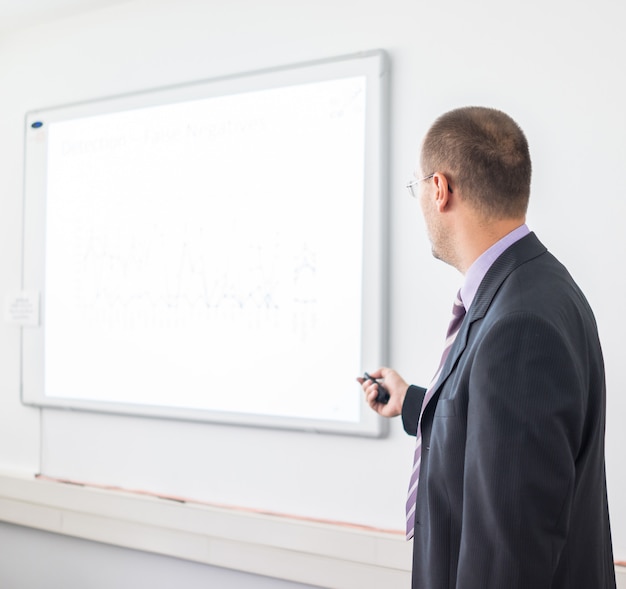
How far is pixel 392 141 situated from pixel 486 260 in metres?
0.83

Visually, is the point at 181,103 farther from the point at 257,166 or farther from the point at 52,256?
the point at 52,256

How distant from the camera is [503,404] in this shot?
2.98 feet

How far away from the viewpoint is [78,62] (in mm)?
2381

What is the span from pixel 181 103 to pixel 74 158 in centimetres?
51

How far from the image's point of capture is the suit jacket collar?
1.04 meters

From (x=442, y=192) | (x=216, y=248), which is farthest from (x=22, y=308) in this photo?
(x=442, y=192)

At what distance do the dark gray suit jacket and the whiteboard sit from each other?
0.79 meters

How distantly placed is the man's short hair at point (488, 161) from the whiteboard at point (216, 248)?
72cm

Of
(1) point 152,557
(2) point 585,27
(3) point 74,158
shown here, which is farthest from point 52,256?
(2) point 585,27

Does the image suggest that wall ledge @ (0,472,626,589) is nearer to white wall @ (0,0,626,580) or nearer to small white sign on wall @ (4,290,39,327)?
white wall @ (0,0,626,580)

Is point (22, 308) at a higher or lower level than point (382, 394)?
higher

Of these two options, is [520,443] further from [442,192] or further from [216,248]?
[216,248]

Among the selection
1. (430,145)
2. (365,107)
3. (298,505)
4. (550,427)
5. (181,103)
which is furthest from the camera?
(181,103)

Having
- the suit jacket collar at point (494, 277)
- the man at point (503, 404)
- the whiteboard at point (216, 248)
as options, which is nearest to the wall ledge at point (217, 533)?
the whiteboard at point (216, 248)
